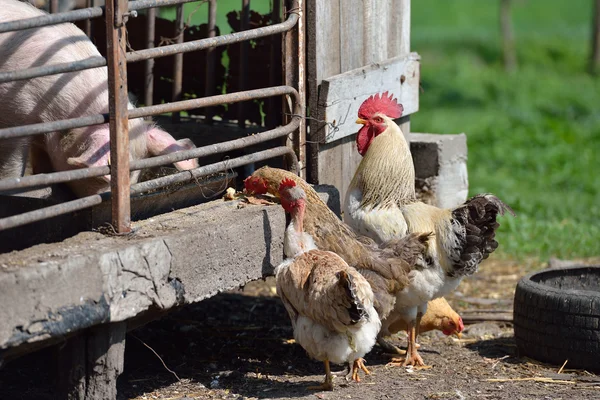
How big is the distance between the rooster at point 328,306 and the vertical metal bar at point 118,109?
1032 millimetres

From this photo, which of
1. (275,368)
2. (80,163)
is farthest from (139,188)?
(275,368)

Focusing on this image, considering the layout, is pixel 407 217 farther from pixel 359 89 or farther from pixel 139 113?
pixel 139 113

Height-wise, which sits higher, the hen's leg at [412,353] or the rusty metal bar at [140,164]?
the rusty metal bar at [140,164]

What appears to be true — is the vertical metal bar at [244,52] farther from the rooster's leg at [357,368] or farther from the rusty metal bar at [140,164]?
the rooster's leg at [357,368]

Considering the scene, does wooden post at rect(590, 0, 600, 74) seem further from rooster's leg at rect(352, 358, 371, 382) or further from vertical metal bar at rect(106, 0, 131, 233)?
vertical metal bar at rect(106, 0, 131, 233)

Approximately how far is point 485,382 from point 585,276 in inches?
52.7

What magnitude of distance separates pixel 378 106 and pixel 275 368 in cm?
182

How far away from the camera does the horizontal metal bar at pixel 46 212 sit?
12.8 ft

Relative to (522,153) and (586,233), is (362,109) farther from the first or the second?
(522,153)

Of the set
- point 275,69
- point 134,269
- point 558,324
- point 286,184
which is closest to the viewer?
point 134,269

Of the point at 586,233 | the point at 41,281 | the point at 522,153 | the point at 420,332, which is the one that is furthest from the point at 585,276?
the point at 522,153

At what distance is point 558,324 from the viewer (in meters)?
5.49

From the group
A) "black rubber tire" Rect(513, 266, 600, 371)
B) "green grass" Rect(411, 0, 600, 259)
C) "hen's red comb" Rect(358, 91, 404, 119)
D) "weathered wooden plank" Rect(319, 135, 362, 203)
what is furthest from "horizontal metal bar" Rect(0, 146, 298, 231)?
"green grass" Rect(411, 0, 600, 259)

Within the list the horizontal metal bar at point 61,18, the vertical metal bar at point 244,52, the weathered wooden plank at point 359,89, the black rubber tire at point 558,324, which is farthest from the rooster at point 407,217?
the horizontal metal bar at point 61,18
